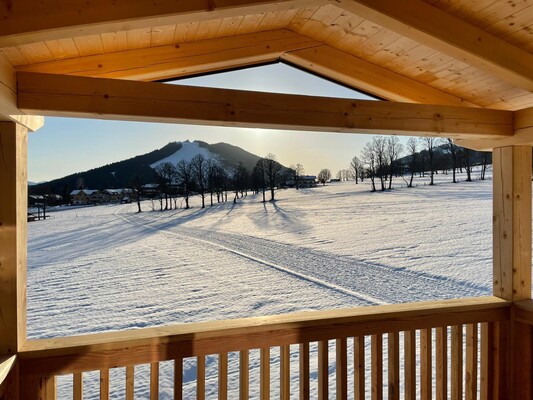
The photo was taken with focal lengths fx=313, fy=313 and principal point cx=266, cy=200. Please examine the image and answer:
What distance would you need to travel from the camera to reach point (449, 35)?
4.35 feet

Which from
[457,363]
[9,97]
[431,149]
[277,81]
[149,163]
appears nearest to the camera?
[9,97]

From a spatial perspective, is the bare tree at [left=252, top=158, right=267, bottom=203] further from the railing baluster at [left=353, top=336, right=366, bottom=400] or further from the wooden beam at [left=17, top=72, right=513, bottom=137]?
the railing baluster at [left=353, top=336, right=366, bottom=400]

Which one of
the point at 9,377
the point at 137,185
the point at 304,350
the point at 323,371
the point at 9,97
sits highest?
the point at 9,97

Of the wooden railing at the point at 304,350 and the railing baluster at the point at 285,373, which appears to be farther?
the railing baluster at the point at 285,373

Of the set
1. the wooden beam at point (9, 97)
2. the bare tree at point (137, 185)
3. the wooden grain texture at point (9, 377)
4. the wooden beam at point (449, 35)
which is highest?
the wooden beam at point (449, 35)

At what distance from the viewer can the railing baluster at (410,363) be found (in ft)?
5.71

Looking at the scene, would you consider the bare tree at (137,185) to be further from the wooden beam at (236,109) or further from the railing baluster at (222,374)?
the railing baluster at (222,374)

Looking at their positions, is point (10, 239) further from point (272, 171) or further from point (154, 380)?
point (272, 171)

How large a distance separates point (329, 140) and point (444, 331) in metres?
3.60

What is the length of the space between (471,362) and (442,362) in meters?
0.22

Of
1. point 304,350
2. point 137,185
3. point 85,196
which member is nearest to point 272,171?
point 137,185

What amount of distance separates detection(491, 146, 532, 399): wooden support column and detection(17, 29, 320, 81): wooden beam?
142 cm

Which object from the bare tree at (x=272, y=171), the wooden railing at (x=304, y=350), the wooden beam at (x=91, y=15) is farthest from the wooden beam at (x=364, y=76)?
the bare tree at (x=272, y=171)

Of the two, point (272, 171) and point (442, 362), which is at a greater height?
point (272, 171)
